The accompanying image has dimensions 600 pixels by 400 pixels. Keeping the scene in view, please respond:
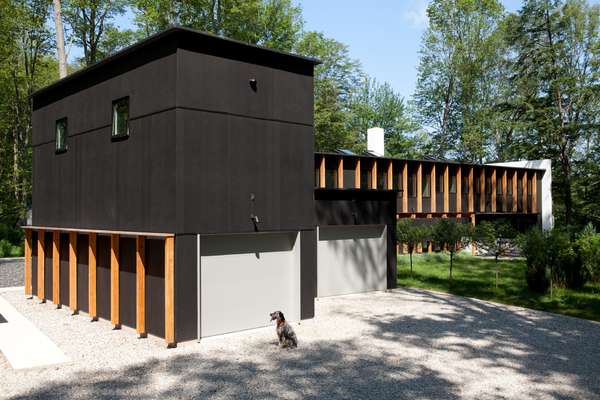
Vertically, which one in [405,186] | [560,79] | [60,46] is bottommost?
[405,186]

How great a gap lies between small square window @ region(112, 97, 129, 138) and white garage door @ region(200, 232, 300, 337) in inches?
137

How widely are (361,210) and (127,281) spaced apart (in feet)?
25.9

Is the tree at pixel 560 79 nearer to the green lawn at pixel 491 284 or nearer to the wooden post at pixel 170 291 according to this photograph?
the green lawn at pixel 491 284

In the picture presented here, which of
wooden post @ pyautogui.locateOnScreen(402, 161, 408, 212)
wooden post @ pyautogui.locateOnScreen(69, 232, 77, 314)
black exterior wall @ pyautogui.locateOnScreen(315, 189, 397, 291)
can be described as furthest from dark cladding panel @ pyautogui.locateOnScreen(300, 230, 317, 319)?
wooden post @ pyautogui.locateOnScreen(402, 161, 408, 212)

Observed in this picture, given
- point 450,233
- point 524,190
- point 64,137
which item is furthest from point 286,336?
point 524,190

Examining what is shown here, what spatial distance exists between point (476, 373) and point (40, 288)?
1332cm

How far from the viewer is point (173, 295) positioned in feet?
33.6

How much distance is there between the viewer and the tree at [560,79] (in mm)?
35562

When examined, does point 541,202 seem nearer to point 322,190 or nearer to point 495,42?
point 495,42

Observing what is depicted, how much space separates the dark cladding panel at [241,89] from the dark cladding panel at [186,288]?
2925 millimetres

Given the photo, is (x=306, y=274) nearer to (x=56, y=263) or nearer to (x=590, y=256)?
(x=56, y=263)

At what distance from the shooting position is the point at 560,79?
113 feet

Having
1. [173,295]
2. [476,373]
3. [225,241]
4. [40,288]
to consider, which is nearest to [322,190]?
[225,241]

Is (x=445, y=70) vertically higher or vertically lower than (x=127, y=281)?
higher
